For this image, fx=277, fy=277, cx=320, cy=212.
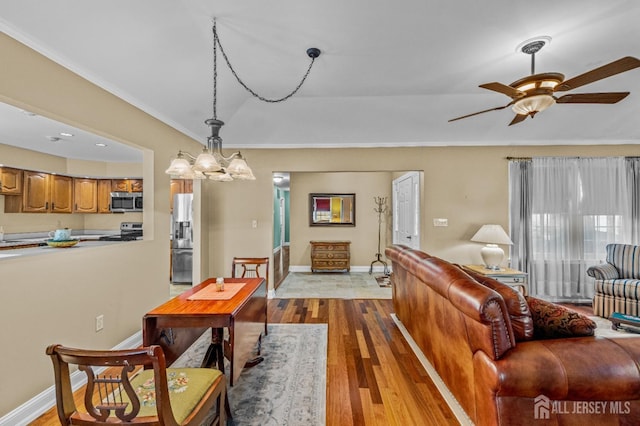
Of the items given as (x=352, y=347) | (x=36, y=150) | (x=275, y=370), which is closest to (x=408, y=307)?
(x=352, y=347)

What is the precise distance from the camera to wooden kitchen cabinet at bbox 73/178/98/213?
5418 mm

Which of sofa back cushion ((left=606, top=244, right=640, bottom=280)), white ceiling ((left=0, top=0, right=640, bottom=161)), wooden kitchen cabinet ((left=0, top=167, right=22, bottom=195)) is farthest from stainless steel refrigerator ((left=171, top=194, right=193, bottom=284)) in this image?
sofa back cushion ((left=606, top=244, right=640, bottom=280))

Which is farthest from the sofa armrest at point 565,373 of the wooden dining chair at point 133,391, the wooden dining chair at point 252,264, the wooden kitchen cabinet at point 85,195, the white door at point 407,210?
the wooden kitchen cabinet at point 85,195

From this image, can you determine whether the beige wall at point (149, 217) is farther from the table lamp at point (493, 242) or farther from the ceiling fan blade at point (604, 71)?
the ceiling fan blade at point (604, 71)

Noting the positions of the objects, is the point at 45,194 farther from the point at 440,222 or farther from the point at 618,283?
the point at 618,283

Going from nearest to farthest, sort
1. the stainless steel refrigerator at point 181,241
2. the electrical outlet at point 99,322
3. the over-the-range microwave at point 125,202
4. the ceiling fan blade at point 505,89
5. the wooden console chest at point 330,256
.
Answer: the ceiling fan blade at point 505,89, the electrical outlet at point 99,322, the stainless steel refrigerator at point 181,241, the over-the-range microwave at point 125,202, the wooden console chest at point 330,256

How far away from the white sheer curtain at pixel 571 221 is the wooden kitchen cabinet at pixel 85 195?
777 centimetres

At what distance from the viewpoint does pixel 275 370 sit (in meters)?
2.41

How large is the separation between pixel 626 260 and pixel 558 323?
3.38 meters

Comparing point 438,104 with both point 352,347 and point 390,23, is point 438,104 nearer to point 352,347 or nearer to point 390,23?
point 390,23

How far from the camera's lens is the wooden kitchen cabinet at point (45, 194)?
4473 mm

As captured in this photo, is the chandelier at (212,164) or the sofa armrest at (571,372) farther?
the chandelier at (212,164)

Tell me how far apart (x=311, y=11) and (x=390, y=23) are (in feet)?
2.06

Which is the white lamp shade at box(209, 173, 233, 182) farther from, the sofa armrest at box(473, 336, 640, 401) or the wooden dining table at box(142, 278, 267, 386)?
the sofa armrest at box(473, 336, 640, 401)
